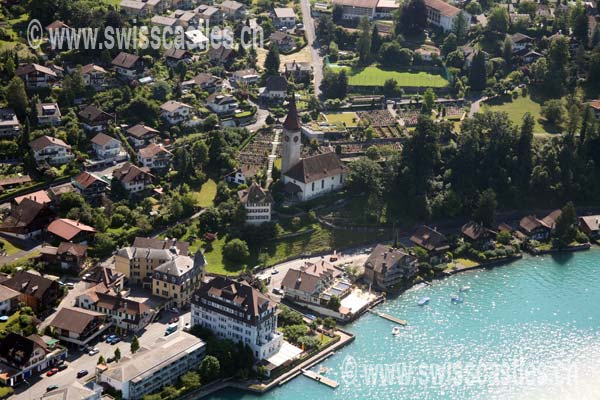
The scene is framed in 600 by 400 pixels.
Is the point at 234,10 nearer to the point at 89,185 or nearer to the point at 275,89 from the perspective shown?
the point at 275,89

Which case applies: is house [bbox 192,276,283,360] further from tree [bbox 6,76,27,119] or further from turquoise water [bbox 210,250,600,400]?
tree [bbox 6,76,27,119]

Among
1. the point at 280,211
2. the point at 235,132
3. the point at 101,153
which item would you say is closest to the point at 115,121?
the point at 101,153

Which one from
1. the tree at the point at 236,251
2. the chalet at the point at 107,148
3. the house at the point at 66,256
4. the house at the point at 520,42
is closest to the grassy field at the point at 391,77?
the house at the point at 520,42

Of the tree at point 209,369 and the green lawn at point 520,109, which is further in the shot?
the green lawn at point 520,109

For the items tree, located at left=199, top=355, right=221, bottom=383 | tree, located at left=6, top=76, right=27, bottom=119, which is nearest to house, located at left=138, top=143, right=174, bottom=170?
A: tree, located at left=6, top=76, right=27, bottom=119

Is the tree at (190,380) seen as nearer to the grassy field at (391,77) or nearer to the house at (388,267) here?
the house at (388,267)

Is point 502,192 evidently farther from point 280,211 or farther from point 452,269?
point 280,211

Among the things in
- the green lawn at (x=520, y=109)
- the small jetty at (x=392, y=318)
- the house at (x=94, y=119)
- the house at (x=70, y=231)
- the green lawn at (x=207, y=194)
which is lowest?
the small jetty at (x=392, y=318)
